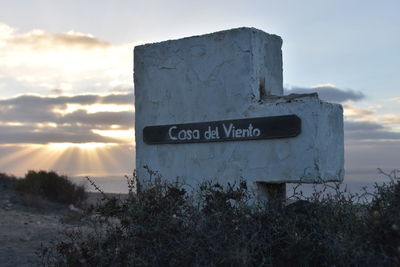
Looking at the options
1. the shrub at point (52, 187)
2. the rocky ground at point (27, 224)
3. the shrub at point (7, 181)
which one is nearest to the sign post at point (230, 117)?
the rocky ground at point (27, 224)

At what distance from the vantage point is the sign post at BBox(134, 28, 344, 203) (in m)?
7.28

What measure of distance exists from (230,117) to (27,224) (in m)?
7.69

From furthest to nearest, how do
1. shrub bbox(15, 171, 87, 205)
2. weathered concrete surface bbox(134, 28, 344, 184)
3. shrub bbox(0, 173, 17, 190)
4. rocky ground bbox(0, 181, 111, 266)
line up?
shrub bbox(0, 173, 17, 190)
shrub bbox(15, 171, 87, 205)
rocky ground bbox(0, 181, 111, 266)
weathered concrete surface bbox(134, 28, 344, 184)

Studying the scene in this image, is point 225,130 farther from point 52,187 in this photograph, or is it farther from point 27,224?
point 52,187

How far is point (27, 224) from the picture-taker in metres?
13.5

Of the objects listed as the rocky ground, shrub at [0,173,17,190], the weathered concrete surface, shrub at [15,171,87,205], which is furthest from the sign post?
shrub at [0,173,17,190]

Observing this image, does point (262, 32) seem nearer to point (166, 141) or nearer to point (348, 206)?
point (166, 141)

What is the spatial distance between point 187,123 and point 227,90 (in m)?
0.80

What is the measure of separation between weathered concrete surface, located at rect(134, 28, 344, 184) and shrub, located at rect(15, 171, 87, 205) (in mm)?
9893

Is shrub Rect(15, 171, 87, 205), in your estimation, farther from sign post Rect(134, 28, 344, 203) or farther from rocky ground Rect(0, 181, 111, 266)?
sign post Rect(134, 28, 344, 203)

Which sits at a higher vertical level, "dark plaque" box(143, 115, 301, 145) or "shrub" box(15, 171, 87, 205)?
"dark plaque" box(143, 115, 301, 145)

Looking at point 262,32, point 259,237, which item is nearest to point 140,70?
point 262,32

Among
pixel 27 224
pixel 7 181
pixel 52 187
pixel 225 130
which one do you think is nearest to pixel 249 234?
pixel 225 130

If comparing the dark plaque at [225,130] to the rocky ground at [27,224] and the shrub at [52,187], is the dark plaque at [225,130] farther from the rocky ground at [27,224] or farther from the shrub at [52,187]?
the shrub at [52,187]
